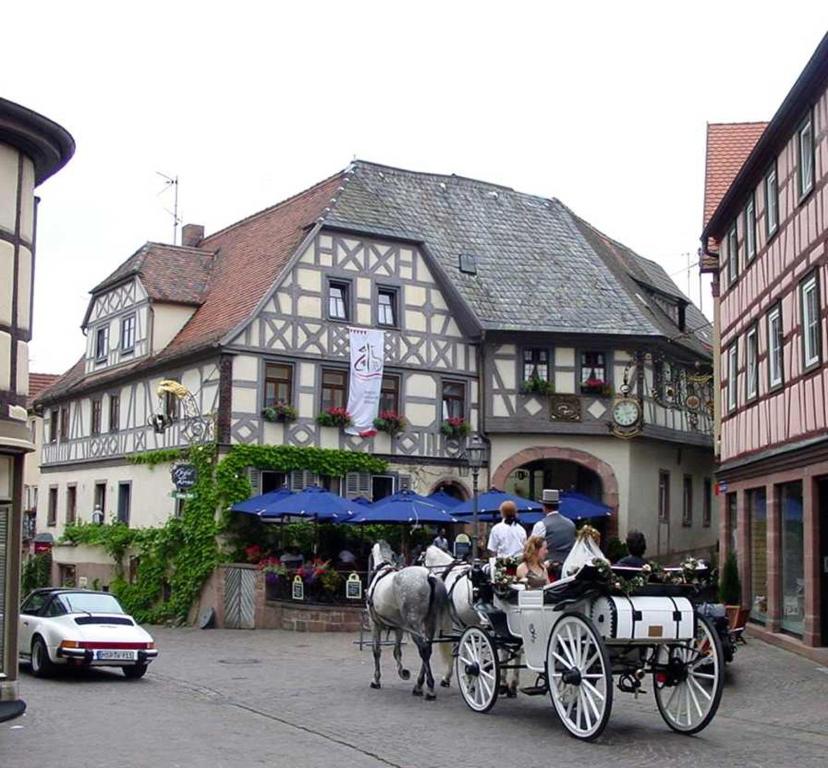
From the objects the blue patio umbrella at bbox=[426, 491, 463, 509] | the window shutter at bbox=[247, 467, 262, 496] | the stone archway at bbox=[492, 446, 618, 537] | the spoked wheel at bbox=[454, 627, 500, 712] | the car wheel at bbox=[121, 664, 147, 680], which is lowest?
the car wheel at bbox=[121, 664, 147, 680]

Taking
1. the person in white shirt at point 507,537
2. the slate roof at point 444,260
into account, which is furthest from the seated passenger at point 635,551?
the slate roof at point 444,260

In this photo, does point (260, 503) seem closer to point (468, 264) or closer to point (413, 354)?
point (413, 354)

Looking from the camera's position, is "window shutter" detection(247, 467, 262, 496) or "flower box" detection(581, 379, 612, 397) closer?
"window shutter" detection(247, 467, 262, 496)

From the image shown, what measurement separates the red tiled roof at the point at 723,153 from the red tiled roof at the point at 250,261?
A: 10216 mm

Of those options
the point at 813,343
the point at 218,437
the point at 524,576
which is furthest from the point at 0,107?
the point at 218,437

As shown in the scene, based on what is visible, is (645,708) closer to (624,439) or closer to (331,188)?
(624,439)

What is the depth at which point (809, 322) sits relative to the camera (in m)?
20.3

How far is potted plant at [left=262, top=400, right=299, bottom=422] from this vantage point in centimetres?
3238

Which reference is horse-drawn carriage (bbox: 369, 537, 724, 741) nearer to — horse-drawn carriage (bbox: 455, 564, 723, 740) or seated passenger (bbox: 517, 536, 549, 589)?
horse-drawn carriage (bbox: 455, 564, 723, 740)

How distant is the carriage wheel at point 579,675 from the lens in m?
11.5

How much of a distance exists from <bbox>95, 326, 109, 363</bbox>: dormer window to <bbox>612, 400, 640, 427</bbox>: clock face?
611 inches

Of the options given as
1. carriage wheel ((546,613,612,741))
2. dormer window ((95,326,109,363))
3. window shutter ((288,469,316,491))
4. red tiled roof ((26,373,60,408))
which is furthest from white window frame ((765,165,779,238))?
red tiled roof ((26,373,60,408))

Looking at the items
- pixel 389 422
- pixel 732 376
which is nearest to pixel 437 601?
pixel 732 376

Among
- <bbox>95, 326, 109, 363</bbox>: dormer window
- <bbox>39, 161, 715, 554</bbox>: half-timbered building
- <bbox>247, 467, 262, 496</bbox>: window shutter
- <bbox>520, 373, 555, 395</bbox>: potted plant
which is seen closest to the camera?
<bbox>247, 467, 262, 496</bbox>: window shutter
